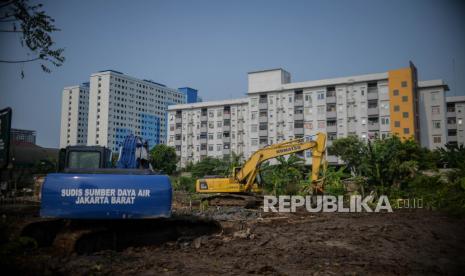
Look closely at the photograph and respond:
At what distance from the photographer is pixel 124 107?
111m

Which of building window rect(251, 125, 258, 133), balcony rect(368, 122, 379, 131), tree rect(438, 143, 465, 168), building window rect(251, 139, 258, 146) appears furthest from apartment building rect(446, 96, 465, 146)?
tree rect(438, 143, 465, 168)

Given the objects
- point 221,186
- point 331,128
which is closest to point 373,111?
point 331,128

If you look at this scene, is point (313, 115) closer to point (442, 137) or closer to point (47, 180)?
point (442, 137)

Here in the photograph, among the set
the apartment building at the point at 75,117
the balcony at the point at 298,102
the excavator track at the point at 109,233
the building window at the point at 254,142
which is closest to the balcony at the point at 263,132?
the building window at the point at 254,142

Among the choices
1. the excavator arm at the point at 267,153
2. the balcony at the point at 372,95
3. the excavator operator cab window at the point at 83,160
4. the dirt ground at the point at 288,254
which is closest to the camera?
the dirt ground at the point at 288,254

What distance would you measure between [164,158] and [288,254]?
6047cm

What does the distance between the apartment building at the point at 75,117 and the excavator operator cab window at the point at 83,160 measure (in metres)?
104

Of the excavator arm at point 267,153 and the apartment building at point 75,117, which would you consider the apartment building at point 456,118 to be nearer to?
the excavator arm at point 267,153

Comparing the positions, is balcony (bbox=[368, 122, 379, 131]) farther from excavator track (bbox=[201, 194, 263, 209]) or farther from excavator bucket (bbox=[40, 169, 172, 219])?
excavator bucket (bbox=[40, 169, 172, 219])

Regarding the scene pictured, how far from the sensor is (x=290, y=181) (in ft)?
87.5

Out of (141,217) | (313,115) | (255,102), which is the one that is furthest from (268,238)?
(255,102)

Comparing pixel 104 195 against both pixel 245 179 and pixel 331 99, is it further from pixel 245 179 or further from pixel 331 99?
pixel 331 99

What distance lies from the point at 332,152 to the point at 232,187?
1546 inches

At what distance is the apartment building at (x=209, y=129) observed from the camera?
7362 centimetres
